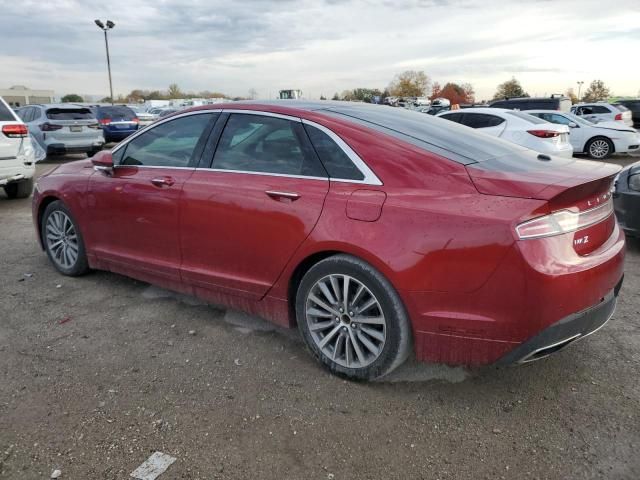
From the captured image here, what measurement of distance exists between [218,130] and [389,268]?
166 centimetres

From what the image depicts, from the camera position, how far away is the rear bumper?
2.45 metres

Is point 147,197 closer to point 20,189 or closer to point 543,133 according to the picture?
point 20,189

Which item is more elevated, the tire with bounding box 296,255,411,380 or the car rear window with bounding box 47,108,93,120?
the car rear window with bounding box 47,108,93,120

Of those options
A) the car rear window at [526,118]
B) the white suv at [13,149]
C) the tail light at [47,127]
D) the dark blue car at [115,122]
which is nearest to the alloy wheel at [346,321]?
the white suv at [13,149]

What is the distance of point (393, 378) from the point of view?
3033 millimetres

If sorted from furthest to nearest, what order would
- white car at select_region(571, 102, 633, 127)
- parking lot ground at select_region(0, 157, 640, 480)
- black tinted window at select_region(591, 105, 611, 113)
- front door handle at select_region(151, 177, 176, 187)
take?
black tinted window at select_region(591, 105, 611, 113), white car at select_region(571, 102, 633, 127), front door handle at select_region(151, 177, 176, 187), parking lot ground at select_region(0, 157, 640, 480)

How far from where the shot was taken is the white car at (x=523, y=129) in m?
9.90

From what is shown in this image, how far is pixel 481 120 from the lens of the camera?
10.9 meters

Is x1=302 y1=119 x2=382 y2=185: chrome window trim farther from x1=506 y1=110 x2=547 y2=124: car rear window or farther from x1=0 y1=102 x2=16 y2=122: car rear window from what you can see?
x1=506 y1=110 x2=547 y2=124: car rear window

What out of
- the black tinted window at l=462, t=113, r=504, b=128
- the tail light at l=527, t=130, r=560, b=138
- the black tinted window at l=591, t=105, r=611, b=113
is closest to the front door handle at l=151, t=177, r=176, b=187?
the tail light at l=527, t=130, r=560, b=138

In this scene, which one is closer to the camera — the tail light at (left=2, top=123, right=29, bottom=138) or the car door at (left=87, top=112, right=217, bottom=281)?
the car door at (left=87, top=112, right=217, bottom=281)

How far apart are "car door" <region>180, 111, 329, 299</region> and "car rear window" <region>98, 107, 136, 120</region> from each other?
15.3 metres

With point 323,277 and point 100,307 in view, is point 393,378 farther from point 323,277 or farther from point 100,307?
point 100,307

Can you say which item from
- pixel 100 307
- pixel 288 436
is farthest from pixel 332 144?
pixel 100 307
